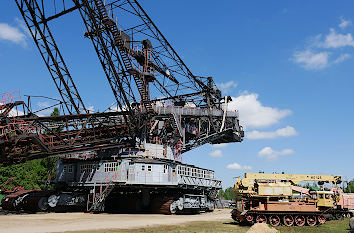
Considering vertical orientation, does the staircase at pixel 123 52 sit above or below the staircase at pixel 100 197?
above

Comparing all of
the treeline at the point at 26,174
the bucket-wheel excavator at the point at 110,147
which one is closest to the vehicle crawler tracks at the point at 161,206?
the bucket-wheel excavator at the point at 110,147

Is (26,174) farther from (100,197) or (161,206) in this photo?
(161,206)

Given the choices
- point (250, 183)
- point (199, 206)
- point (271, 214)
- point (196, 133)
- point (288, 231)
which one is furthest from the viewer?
point (196, 133)

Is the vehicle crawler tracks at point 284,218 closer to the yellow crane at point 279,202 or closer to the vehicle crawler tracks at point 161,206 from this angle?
the yellow crane at point 279,202

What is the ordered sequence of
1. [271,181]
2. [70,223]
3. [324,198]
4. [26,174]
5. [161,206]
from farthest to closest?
[26,174] < [161,206] < [271,181] < [324,198] < [70,223]

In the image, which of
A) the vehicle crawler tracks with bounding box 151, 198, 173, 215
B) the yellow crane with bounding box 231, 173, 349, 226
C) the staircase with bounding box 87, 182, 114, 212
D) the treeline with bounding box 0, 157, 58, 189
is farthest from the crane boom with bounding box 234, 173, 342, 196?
the treeline with bounding box 0, 157, 58, 189

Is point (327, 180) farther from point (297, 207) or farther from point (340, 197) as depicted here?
point (297, 207)

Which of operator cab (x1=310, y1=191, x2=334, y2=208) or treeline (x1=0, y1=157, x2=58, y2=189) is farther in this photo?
treeline (x1=0, y1=157, x2=58, y2=189)

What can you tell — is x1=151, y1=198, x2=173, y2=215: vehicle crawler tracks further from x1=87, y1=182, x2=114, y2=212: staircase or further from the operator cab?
the operator cab

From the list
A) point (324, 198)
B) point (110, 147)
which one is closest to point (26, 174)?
A: point (110, 147)

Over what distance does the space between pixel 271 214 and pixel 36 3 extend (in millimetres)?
30326

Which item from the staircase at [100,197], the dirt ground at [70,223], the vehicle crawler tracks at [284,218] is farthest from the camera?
the staircase at [100,197]

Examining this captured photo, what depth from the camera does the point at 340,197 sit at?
74.9 ft

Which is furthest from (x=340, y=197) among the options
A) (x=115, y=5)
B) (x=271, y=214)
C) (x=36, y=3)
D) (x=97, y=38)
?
(x=36, y=3)
